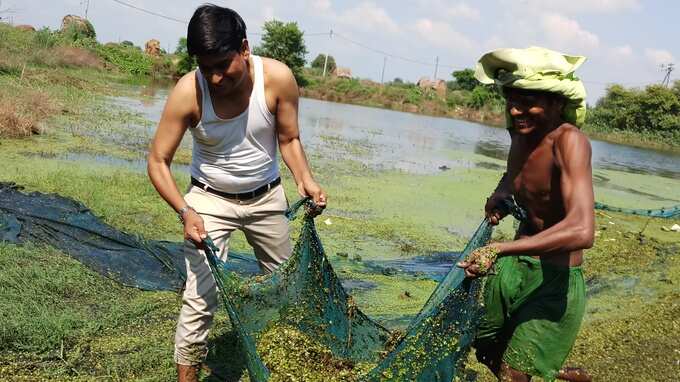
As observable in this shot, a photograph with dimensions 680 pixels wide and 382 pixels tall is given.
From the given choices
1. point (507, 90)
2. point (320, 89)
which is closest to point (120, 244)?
point (507, 90)

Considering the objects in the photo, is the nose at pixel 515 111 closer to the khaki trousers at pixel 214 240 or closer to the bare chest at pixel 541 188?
the bare chest at pixel 541 188

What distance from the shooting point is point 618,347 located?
3830 mm

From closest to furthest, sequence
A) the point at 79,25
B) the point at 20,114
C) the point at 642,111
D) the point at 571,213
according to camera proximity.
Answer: the point at 571,213
the point at 20,114
the point at 642,111
the point at 79,25

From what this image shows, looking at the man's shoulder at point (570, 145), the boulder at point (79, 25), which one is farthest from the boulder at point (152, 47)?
the man's shoulder at point (570, 145)

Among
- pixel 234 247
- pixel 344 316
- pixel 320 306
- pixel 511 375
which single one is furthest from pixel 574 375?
pixel 234 247

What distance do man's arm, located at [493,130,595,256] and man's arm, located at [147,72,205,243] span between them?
44.9 inches

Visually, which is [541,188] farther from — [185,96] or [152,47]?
[152,47]

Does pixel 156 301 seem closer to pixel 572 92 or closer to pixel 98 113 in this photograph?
pixel 572 92

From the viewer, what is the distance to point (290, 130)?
2705mm

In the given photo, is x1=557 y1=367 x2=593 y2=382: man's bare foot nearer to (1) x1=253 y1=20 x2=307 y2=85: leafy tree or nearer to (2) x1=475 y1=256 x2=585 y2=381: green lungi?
(2) x1=475 y1=256 x2=585 y2=381: green lungi

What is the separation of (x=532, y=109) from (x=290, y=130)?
102 cm

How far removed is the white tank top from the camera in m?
2.47

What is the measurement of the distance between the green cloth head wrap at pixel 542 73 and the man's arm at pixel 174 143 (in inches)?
45.7

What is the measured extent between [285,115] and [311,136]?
1209cm
